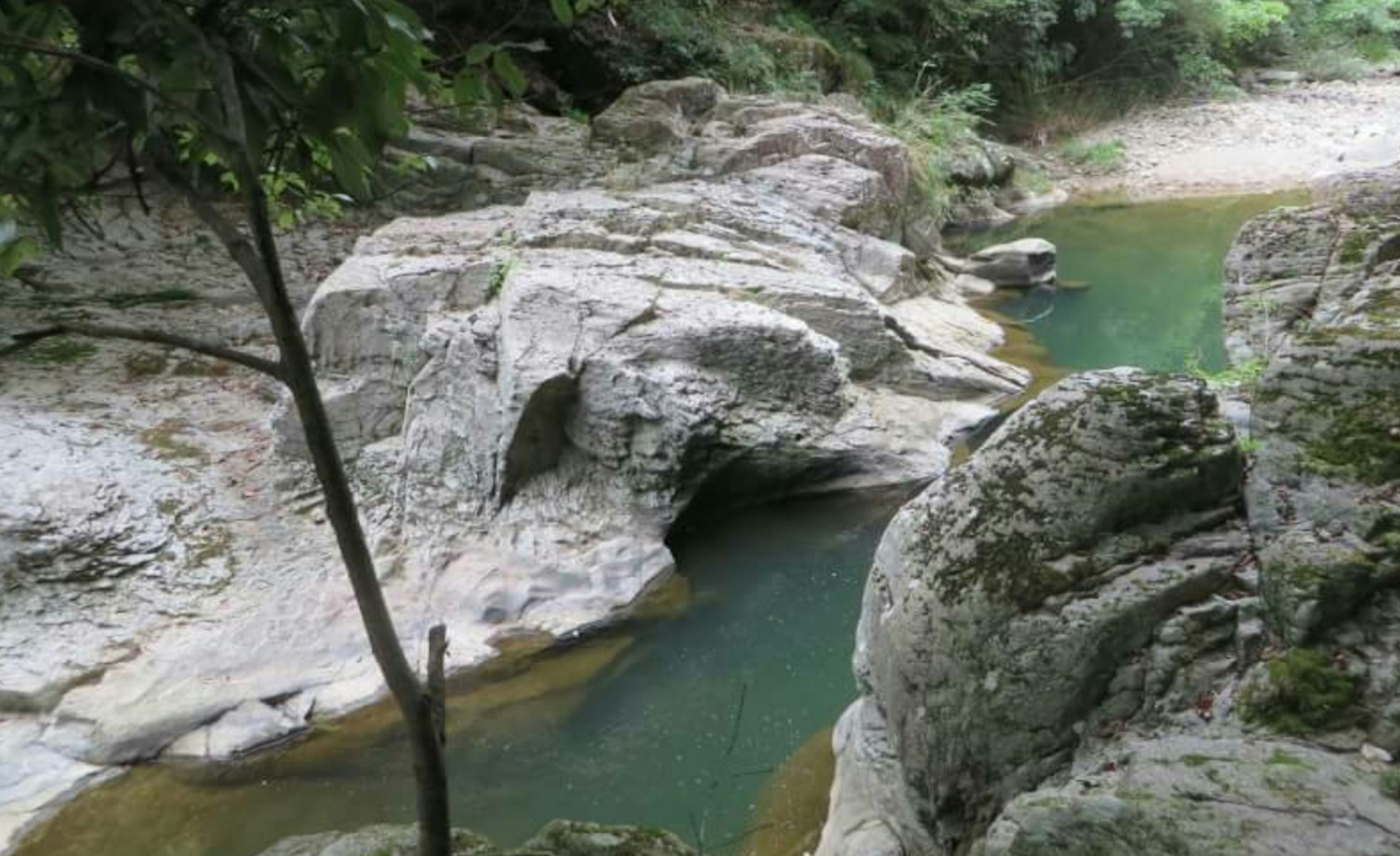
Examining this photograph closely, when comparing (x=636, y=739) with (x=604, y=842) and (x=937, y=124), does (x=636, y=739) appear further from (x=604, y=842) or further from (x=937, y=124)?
(x=937, y=124)

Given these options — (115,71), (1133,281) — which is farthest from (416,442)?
(1133,281)

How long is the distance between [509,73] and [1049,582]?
2.30 metres

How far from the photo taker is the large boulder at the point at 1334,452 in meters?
2.66

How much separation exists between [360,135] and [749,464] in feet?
18.6

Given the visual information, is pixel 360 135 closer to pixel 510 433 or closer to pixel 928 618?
pixel 928 618

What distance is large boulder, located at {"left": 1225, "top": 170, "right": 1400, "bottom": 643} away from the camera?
2.66 meters

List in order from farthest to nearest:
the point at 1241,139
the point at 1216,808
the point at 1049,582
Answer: the point at 1241,139
the point at 1049,582
the point at 1216,808

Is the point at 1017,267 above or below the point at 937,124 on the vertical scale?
below

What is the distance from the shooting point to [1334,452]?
9.57 ft

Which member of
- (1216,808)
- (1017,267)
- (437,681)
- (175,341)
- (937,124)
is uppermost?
(175,341)

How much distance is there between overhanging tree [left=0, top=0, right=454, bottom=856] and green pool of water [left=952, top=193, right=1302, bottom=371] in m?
8.63

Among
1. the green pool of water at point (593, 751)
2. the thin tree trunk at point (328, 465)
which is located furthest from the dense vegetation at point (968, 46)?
the thin tree trunk at point (328, 465)

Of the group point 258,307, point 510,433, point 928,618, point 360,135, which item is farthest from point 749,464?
point 360,135

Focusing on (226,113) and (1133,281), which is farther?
(1133,281)
